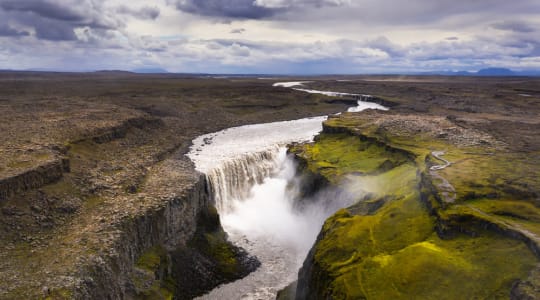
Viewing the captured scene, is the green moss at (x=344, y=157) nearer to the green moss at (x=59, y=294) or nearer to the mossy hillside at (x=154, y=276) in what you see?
the mossy hillside at (x=154, y=276)

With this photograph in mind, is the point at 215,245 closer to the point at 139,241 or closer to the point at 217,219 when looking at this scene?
the point at 217,219

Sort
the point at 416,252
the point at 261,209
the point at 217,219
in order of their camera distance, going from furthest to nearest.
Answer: the point at 261,209 < the point at 217,219 < the point at 416,252

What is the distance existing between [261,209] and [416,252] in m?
27.6

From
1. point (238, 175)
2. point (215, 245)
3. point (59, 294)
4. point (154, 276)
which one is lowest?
point (215, 245)

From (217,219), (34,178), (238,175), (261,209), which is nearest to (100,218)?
(34,178)

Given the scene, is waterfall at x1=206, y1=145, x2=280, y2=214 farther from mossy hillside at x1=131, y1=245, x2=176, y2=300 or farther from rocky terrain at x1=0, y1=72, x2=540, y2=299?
mossy hillside at x1=131, y1=245, x2=176, y2=300

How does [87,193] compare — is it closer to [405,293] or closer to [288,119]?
[405,293]

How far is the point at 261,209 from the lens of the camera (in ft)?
158

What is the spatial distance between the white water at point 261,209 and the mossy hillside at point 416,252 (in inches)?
321

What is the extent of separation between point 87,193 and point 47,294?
50.4 feet

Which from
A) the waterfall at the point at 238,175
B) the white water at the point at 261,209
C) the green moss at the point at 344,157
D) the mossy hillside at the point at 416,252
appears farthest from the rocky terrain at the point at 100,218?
the green moss at the point at 344,157

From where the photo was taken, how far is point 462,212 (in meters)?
24.4

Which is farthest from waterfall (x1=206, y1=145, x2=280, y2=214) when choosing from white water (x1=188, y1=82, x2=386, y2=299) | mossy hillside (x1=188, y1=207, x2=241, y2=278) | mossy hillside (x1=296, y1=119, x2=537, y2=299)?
mossy hillside (x1=296, y1=119, x2=537, y2=299)

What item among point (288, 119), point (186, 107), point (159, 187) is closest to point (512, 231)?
point (159, 187)
